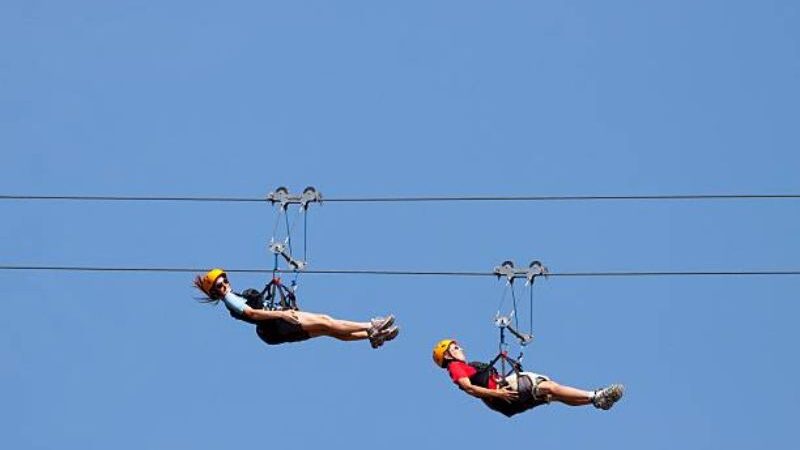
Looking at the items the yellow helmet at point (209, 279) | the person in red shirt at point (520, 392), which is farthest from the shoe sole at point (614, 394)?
the yellow helmet at point (209, 279)

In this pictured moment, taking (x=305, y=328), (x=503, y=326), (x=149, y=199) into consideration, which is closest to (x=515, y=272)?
(x=503, y=326)

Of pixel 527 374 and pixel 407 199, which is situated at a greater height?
pixel 407 199

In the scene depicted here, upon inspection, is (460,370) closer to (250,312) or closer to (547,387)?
(547,387)

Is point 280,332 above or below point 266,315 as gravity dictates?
below

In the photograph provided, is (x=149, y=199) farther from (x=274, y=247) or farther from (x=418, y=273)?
(x=418, y=273)

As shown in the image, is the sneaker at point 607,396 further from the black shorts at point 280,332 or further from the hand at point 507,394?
the black shorts at point 280,332

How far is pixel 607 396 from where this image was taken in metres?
21.9

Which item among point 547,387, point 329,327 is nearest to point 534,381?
point 547,387

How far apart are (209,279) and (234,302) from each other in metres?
0.41

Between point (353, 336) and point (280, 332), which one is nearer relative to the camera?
point (353, 336)

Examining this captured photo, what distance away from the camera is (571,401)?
2231 centimetres

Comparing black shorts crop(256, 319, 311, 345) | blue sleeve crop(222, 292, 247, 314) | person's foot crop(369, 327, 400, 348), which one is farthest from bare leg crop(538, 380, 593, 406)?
blue sleeve crop(222, 292, 247, 314)

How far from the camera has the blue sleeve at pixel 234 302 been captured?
22.7 metres

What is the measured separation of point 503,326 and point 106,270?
156 inches
